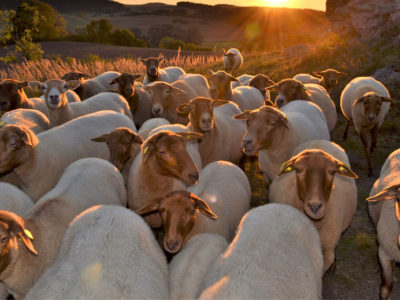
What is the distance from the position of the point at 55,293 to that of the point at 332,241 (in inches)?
112

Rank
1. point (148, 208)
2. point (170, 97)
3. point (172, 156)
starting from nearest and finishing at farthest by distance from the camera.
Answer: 1. point (148, 208)
2. point (172, 156)
3. point (170, 97)

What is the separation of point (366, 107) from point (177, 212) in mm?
5514

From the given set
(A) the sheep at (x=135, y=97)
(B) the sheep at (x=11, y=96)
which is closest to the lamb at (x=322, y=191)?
(A) the sheep at (x=135, y=97)

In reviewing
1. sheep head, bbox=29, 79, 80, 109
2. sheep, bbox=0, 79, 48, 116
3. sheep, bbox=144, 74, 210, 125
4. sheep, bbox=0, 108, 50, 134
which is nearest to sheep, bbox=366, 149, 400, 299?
sheep, bbox=144, 74, 210, 125

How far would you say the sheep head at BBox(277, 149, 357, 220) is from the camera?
3.22 meters

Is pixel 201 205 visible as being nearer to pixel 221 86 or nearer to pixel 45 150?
pixel 45 150

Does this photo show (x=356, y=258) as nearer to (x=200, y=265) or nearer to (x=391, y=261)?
(x=391, y=261)

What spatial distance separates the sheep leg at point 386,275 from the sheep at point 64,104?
17.8 ft

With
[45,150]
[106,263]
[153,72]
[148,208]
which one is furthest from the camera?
[153,72]

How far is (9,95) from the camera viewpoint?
21.9 feet

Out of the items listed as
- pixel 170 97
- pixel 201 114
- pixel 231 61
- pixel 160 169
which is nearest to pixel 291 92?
pixel 201 114

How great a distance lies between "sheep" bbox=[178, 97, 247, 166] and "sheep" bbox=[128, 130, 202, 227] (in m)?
1.33

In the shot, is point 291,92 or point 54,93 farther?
point 291,92

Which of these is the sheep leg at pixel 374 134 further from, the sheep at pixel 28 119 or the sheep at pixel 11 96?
the sheep at pixel 11 96
